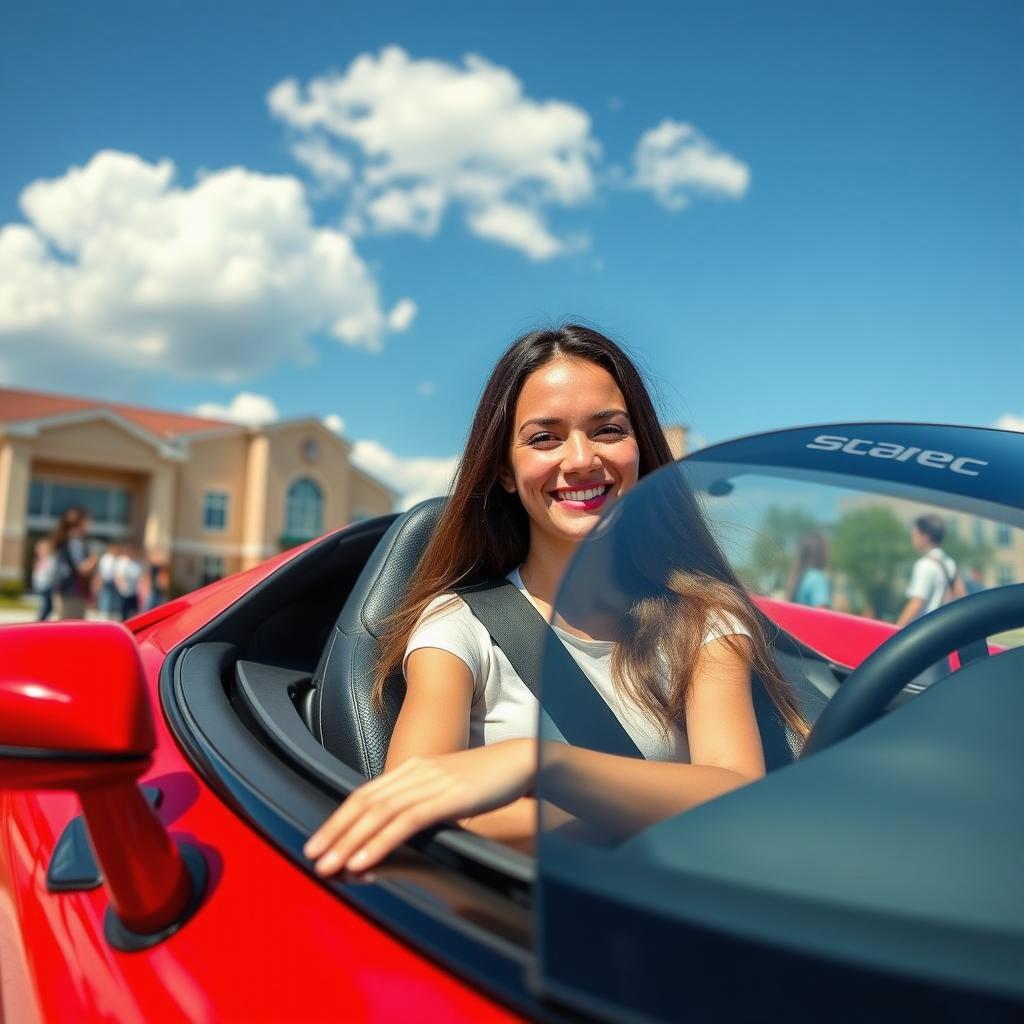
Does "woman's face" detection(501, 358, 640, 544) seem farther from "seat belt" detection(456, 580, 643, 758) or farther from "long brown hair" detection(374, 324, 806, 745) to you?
"seat belt" detection(456, 580, 643, 758)

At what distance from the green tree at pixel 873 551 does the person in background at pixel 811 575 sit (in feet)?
0.06

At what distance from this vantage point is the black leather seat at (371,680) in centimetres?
147

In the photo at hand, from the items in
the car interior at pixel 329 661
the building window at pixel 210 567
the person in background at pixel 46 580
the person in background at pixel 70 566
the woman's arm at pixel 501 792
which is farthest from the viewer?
the building window at pixel 210 567

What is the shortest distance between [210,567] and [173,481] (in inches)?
145

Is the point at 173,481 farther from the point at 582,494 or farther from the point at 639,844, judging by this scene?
the point at 639,844

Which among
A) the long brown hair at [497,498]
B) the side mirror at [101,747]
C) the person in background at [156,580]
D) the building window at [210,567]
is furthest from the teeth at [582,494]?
the building window at [210,567]

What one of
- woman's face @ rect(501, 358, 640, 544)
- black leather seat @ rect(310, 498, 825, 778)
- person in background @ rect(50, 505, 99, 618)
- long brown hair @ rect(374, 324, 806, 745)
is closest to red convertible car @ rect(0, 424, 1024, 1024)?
black leather seat @ rect(310, 498, 825, 778)

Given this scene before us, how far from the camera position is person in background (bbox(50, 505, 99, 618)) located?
30.0 feet

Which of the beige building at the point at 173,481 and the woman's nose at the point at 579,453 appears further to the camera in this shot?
the beige building at the point at 173,481

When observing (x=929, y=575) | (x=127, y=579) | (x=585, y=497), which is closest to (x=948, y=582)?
(x=929, y=575)

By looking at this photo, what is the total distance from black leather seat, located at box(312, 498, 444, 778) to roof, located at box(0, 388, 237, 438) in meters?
33.3

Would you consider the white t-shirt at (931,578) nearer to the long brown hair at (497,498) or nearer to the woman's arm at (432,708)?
the long brown hair at (497,498)

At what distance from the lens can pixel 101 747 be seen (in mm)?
767

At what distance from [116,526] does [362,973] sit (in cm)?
3554
